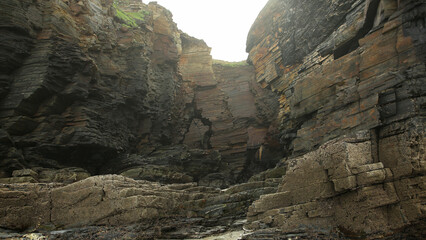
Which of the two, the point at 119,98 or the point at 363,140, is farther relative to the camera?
the point at 119,98

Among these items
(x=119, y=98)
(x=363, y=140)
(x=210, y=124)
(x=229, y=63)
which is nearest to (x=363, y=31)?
(x=363, y=140)

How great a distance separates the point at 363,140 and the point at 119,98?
22807 millimetres

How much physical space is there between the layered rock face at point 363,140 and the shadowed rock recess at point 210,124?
0.17 ft

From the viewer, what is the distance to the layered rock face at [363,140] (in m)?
9.05

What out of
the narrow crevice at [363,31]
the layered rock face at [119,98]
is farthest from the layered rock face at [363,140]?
the layered rock face at [119,98]

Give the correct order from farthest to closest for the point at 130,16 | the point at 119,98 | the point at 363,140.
Result: the point at 130,16, the point at 119,98, the point at 363,140

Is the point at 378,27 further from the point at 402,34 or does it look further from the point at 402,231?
the point at 402,231

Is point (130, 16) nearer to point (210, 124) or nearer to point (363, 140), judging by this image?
point (210, 124)

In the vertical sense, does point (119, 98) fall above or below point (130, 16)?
below

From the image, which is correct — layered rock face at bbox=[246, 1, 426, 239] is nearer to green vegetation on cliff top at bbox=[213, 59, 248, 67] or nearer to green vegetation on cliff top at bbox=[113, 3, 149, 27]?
green vegetation on cliff top at bbox=[213, 59, 248, 67]

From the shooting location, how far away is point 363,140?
10.4 meters

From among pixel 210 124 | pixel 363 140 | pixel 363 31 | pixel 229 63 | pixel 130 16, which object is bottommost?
pixel 363 140

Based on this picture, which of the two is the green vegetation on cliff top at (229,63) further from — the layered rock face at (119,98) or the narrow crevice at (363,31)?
the narrow crevice at (363,31)

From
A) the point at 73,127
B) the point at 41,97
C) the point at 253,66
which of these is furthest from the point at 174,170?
the point at 253,66
